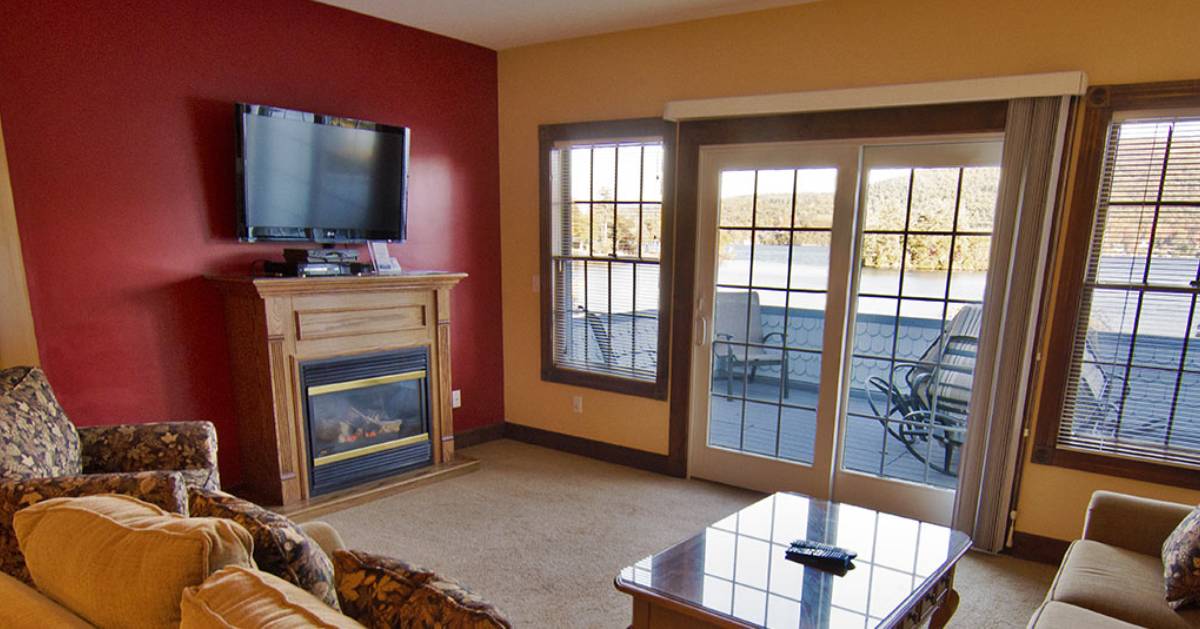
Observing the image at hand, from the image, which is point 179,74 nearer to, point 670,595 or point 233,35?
point 233,35

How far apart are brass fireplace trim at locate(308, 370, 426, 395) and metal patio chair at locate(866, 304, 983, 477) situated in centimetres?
263

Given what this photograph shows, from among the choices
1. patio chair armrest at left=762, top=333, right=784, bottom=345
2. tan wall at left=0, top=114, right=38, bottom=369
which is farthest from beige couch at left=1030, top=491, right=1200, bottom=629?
tan wall at left=0, top=114, right=38, bottom=369

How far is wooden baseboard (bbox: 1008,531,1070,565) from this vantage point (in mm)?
2936

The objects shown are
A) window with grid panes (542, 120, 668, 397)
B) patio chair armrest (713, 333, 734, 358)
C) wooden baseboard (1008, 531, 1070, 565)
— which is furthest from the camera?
window with grid panes (542, 120, 668, 397)

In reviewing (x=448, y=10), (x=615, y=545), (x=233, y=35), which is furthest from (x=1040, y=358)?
(x=233, y=35)

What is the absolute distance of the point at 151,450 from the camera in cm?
253

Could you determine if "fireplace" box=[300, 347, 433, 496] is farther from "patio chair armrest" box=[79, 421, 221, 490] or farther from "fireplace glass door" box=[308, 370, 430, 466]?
"patio chair armrest" box=[79, 421, 221, 490]

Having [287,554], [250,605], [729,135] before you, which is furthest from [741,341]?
[250,605]

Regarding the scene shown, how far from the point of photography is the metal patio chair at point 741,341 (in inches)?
144

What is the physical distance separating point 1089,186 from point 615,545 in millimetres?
2665

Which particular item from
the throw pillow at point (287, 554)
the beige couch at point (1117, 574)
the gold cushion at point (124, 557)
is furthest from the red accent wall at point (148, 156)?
the beige couch at point (1117, 574)

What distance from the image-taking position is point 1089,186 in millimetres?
2723

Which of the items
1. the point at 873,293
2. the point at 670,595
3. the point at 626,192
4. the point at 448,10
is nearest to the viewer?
the point at 670,595

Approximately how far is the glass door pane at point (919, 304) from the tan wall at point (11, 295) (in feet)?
12.8
